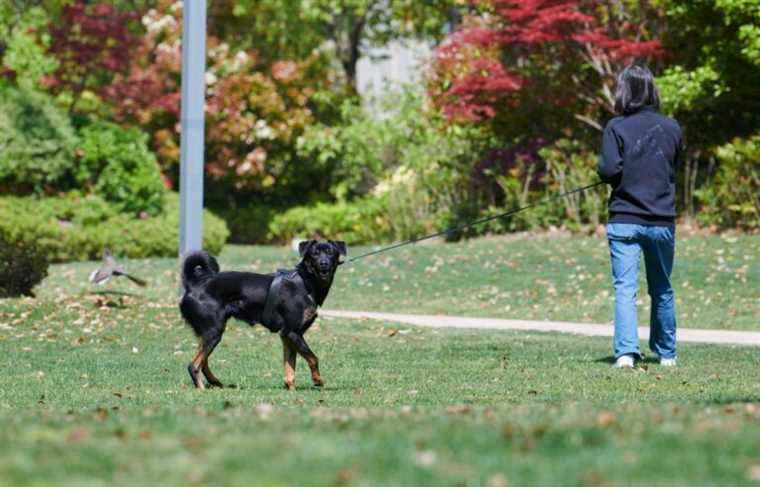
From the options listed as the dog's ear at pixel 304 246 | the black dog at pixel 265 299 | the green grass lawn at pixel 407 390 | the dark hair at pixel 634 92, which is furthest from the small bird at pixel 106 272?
the dark hair at pixel 634 92

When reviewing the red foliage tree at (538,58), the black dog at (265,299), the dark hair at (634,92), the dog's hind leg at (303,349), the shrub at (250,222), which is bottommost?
A: the shrub at (250,222)

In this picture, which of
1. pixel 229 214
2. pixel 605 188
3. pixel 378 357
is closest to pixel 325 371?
pixel 378 357

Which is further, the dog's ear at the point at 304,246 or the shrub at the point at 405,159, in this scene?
the shrub at the point at 405,159

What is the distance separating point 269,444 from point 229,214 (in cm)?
2328

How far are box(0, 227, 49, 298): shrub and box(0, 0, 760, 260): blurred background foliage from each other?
694 centimetres

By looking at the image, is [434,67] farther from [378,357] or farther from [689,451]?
[689,451]

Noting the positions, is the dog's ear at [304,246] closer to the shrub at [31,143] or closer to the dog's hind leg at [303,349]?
the dog's hind leg at [303,349]

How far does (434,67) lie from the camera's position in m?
22.9

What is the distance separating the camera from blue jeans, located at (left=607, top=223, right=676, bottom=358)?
9.18m

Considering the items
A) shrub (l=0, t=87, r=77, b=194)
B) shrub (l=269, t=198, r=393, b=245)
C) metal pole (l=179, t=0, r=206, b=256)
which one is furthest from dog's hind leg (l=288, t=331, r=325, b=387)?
shrub (l=269, t=198, r=393, b=245)

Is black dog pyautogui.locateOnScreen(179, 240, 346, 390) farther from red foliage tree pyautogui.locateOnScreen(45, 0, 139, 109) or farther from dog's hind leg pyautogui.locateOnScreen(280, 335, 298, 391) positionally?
red foliage tree pyautogui.locateOnScreen(45, 0, 139, 109)

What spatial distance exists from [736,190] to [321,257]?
11.9 meters

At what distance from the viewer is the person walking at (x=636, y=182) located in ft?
29.8

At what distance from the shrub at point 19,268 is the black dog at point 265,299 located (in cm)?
636
